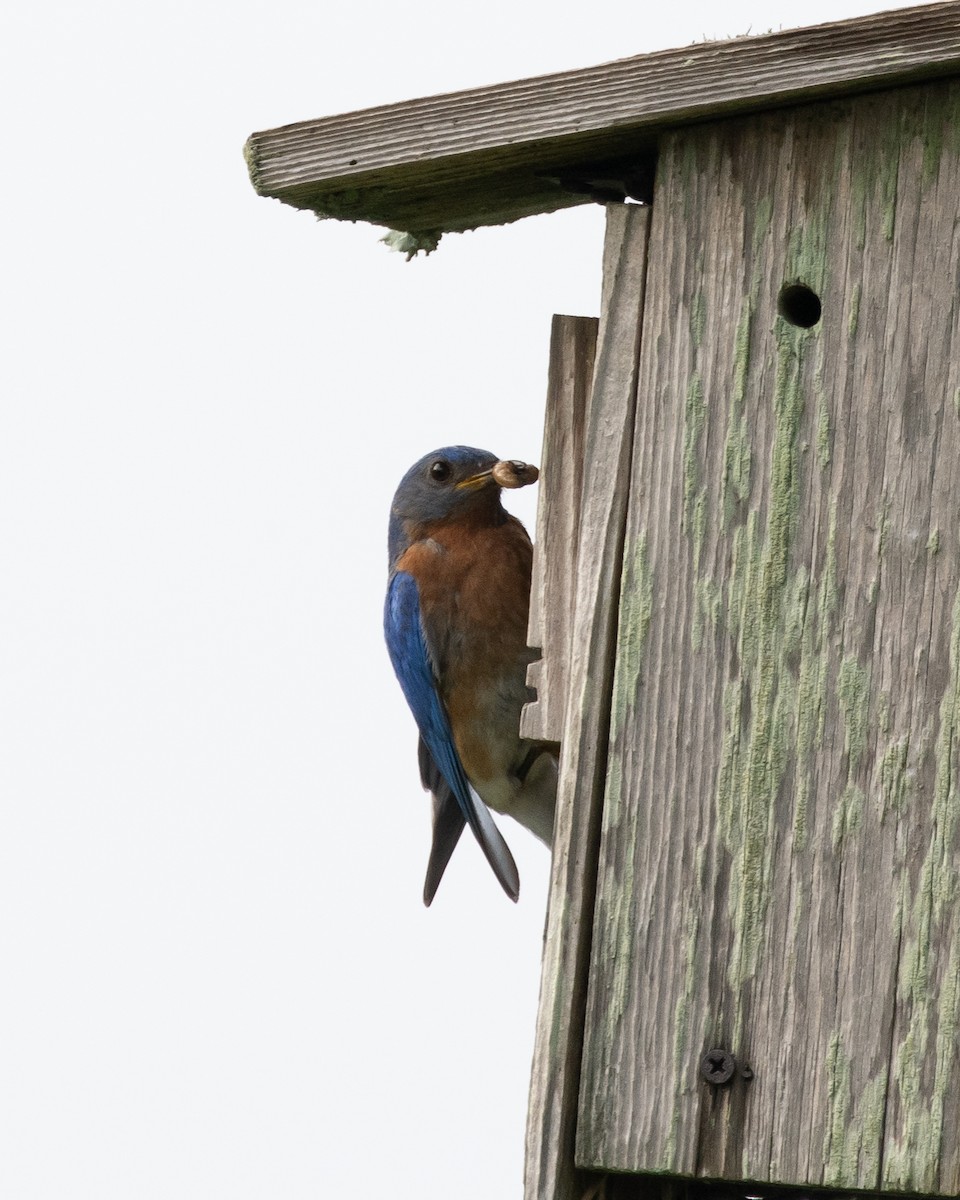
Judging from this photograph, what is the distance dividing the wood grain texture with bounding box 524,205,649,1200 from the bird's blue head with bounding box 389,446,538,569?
154 centimetres

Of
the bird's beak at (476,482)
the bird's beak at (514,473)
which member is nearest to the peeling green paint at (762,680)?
the bird's beak at (514,473)

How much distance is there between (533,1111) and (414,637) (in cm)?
191

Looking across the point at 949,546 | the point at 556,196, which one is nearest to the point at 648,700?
the point at 949,546

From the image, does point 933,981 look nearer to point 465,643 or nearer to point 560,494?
point 560,494

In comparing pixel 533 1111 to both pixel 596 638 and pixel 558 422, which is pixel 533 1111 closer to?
pixel 596 638

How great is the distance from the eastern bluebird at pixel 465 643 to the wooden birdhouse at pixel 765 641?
139 centimetres

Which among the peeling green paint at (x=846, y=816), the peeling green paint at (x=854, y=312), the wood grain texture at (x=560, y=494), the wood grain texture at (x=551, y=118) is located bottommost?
the peeling green paint at (x=846, y=816)

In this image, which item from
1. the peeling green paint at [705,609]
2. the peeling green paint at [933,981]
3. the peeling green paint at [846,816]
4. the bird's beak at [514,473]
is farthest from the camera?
the bird's beak at [514,473]

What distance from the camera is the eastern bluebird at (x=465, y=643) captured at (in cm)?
458

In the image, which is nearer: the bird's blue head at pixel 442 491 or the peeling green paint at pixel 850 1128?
the peeling green paint at pixel 850 1128

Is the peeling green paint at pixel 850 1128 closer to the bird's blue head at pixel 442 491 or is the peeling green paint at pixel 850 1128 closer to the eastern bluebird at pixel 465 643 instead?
the eastern bluebird at pixel 465 643

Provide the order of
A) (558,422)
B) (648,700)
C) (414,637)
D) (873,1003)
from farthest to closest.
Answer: (414,637), (558,422), (648,700), (873,1003)

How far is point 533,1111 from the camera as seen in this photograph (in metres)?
2.93

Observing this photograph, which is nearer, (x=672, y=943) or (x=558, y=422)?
(x=672, y=943)
